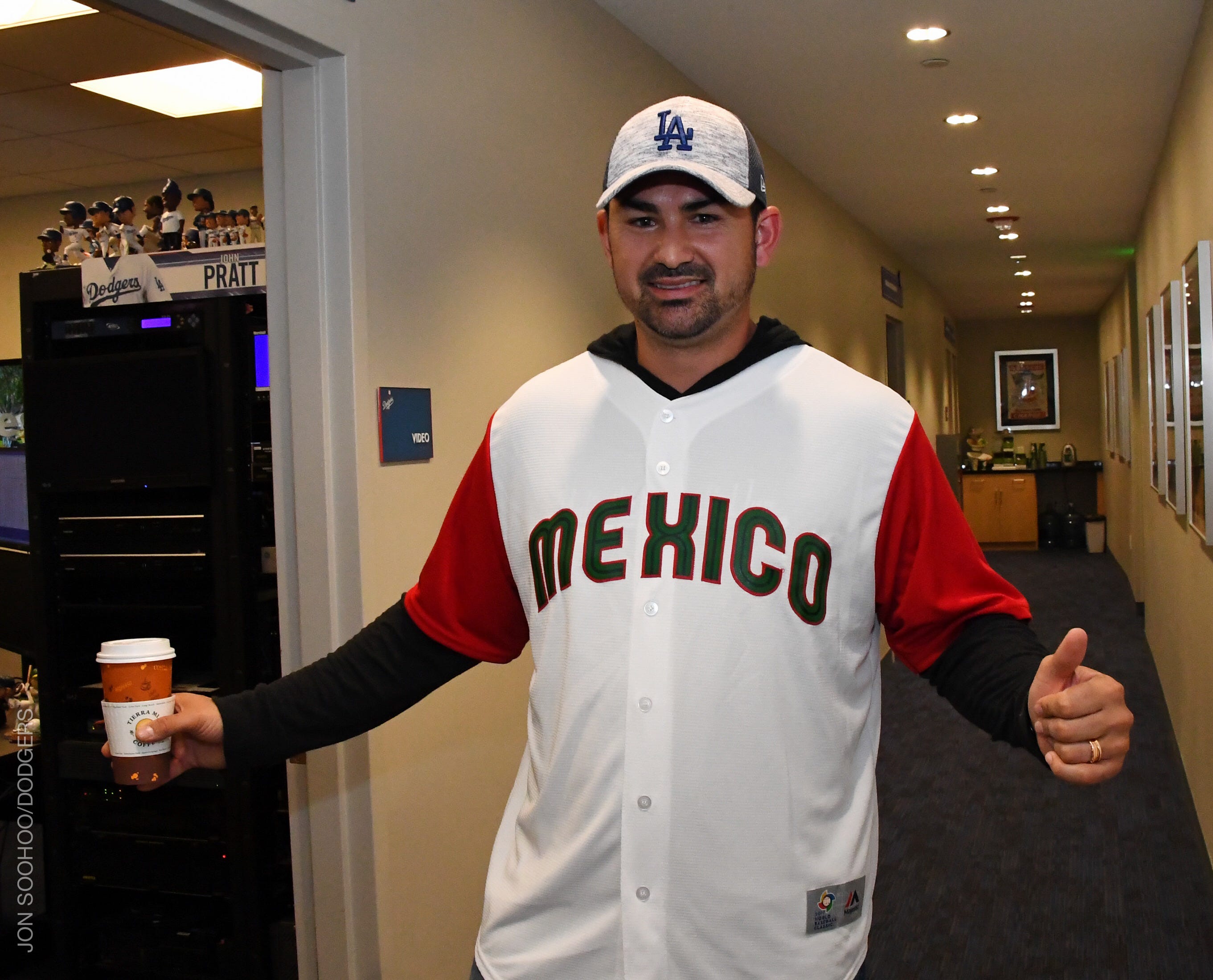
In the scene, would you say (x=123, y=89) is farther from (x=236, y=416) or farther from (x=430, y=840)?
(x=430, y=840)

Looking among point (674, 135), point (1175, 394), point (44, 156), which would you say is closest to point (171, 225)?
point (674, 135)

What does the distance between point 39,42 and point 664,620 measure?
3624 millimetres

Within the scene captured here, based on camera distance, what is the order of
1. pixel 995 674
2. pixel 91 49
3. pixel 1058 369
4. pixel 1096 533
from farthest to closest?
pixel 1058 369 < pixel 1096 533 < pixel 91 49 < pixel 995 674

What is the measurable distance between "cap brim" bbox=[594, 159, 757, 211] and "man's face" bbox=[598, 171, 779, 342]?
25mm

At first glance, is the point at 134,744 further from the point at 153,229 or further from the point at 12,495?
the point at 12,495

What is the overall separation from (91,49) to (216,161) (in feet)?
5.45

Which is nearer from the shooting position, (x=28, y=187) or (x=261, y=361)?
(x=261, y=361)

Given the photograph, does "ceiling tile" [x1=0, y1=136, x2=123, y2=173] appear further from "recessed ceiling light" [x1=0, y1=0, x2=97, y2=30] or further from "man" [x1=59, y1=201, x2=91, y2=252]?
"man" [x1=59, y1=201, x2=91, y2=252]

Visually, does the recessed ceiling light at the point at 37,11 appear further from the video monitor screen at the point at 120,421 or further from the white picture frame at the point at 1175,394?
the white picture frame at the point at 1175,394

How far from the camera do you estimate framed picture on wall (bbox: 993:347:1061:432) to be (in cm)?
1680

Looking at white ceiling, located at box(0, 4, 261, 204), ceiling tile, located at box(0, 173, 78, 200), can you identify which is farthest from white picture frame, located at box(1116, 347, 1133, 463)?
ceiling tile, located at box(0, 173, 78, 200)

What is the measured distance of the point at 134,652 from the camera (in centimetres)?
141

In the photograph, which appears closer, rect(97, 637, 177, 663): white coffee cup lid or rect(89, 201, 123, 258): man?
rect(97, 637, 177, 663): white coffee cup lid

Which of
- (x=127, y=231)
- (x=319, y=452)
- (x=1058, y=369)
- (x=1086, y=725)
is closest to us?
(x=1086, y=725)
